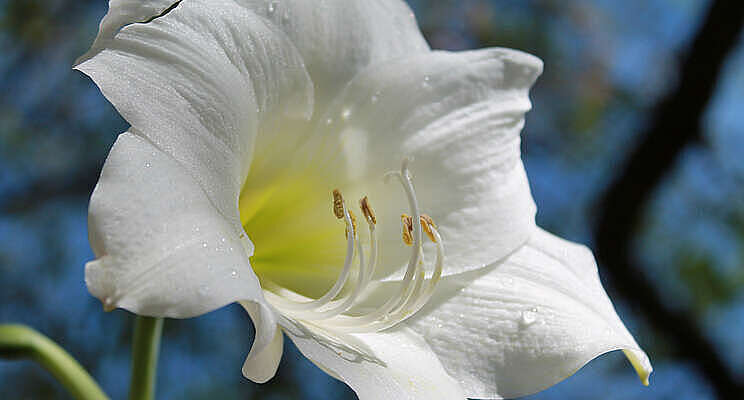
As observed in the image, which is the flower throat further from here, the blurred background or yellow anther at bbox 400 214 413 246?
the blurred background

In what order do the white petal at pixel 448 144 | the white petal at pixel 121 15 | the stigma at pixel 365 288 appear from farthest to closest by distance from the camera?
the white petal at pixel 448 144 < the stigma at pixel 365 288 < the white petal at pixel 121 15

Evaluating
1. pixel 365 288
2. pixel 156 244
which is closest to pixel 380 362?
A: pixel 365 288

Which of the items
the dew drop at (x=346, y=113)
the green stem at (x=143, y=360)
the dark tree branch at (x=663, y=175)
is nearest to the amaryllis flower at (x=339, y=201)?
the dew drop at (x=346, y=113)

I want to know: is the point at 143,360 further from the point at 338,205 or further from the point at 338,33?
the point at 338,33

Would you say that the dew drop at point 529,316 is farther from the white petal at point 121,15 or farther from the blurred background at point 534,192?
the blurred background at point 534,192

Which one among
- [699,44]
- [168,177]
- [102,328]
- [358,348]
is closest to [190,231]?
[168,177]

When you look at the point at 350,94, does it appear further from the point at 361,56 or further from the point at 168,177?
the point at 168,177
